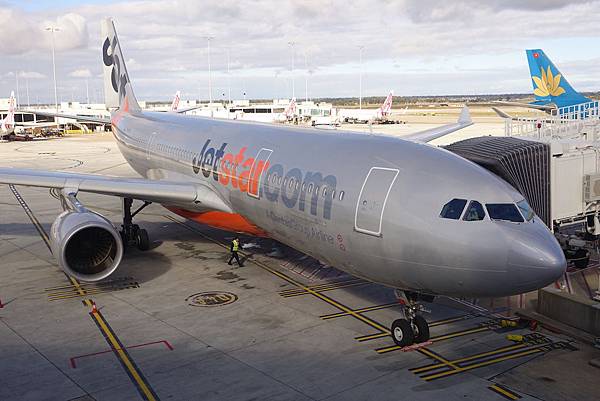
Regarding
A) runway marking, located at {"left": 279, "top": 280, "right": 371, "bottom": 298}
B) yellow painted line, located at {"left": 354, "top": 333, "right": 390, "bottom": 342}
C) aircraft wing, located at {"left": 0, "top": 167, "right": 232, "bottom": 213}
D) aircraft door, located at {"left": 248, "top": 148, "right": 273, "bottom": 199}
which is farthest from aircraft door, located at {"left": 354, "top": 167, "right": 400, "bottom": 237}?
aircraft wing, located at {"left": 0, "top": 167, "right": 232, "bottom": 213}

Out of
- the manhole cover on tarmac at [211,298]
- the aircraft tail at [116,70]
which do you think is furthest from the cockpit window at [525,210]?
the aircraft tail at [116,70]

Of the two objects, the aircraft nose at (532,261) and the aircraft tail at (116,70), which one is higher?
the aircraft tail at (116,70)

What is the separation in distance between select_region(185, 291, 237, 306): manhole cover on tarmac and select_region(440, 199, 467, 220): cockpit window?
25.3ft

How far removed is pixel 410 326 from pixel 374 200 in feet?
9.82

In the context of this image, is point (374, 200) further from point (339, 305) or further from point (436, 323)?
point (339, 305)

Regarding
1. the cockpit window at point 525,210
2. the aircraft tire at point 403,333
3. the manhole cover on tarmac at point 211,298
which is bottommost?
the manhole cover on tarmac at point 211,298

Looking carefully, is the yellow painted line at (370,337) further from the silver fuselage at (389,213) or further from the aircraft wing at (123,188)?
the aircraft wing at (123,188)

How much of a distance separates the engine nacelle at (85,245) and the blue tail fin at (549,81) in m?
33.7

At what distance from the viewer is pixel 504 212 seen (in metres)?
10.9

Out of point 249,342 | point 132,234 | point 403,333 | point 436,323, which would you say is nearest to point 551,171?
point 436,323

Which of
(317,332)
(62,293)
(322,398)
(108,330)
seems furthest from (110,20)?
(322,398)

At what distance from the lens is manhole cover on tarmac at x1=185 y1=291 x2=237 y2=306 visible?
16544 millimetres

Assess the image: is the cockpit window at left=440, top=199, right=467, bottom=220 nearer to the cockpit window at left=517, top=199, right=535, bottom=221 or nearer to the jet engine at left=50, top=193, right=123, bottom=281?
the cockpit window at left=517, top=199, right=535, bottom=221

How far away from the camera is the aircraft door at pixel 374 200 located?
38.9 feet
